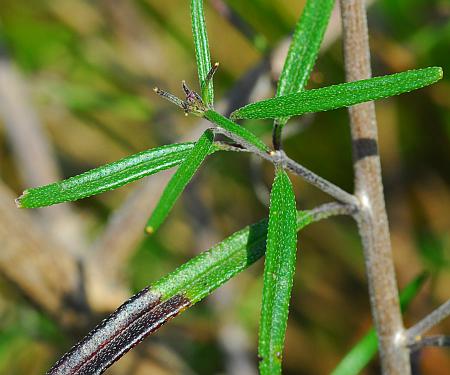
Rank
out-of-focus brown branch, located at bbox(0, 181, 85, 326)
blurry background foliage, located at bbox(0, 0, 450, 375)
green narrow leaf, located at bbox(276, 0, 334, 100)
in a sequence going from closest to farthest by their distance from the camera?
green narrow leaf, located at bbox(276, 0, 334, 100), out-of-focus brown branch, located at bbox(0, 181, 85, 326), blurry background foliage, located at bbox(0, 0, 450, 375)

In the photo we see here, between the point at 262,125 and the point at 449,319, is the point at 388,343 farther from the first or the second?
the point at 449,319

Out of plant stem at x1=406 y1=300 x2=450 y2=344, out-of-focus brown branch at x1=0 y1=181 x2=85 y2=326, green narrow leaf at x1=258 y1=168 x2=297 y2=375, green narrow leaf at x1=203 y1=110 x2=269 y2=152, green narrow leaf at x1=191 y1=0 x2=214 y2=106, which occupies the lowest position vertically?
green narrow leaf at x1=258 y1=168 x2=297 y2=375

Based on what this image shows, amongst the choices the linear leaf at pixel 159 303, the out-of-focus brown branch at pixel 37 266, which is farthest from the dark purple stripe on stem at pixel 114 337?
the out-of-focus brown branch at pixel 37 266

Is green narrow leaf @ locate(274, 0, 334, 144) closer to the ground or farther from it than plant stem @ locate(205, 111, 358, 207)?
farther from it

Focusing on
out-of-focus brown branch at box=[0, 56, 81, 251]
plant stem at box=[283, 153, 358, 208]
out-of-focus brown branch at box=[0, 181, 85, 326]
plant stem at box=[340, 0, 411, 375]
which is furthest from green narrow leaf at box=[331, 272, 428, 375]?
out-of-focus brown branch at box=[0, 56, 81, 251]

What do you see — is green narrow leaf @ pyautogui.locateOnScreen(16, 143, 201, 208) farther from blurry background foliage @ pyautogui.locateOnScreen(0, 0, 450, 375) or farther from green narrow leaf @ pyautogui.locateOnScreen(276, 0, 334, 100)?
blurry background foliage @ pyautogui.locateOnScreen(0, 0, 450, 375)

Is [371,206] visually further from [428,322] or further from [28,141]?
[28,141]

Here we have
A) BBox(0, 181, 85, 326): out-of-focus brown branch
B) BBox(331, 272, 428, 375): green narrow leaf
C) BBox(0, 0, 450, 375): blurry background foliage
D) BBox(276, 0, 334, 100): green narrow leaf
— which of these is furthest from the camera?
BBox(0, 0, 450, 375): blurry background foliage
